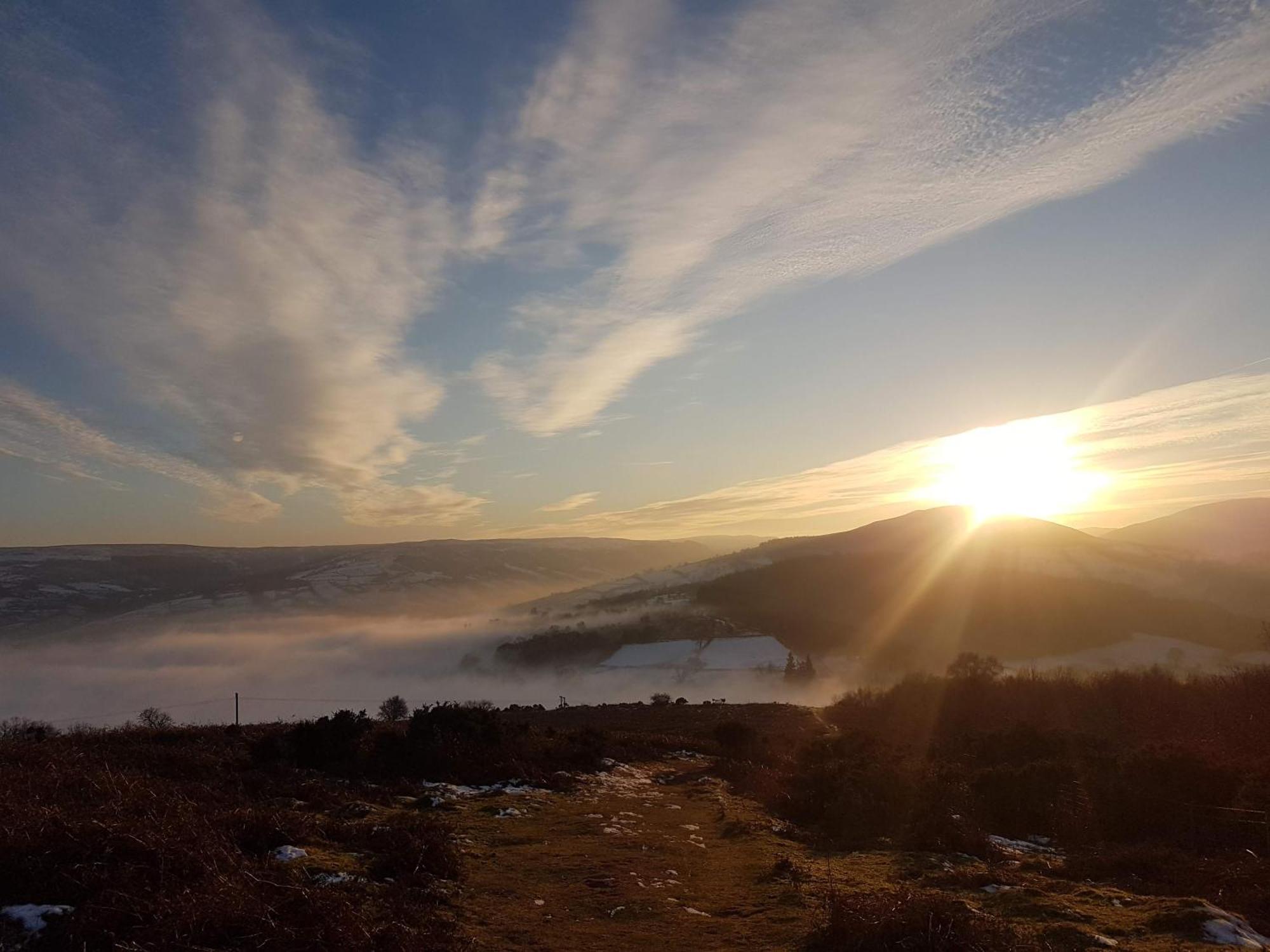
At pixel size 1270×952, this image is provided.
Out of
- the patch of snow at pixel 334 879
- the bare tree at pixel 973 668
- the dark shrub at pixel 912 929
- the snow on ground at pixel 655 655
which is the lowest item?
the snow on ground at pixel 655 655

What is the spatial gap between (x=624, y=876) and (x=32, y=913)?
7.84 m

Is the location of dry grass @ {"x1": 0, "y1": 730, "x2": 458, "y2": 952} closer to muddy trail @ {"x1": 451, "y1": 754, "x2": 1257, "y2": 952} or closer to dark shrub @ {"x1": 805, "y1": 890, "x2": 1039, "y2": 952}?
muddy trail @ {"x1": 451, "y1": 754, "x2": 1257, "y2": 952}

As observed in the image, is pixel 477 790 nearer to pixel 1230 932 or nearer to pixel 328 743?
pixel 328 743

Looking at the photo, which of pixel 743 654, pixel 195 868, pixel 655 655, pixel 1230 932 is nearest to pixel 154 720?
pixel 195 868

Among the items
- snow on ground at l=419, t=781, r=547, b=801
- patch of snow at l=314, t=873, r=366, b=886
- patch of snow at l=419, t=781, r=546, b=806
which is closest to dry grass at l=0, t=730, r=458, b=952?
patch of snow at l=314, t=873, r=366, b=886

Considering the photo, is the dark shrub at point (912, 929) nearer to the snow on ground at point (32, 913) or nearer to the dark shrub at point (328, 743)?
the snow on ground at point (32, 913)

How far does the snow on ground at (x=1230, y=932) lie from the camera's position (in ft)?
26.7

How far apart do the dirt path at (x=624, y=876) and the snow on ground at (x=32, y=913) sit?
156 inches

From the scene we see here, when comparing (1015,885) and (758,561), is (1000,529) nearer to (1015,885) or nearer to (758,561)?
(758,561)

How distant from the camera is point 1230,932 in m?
8.46

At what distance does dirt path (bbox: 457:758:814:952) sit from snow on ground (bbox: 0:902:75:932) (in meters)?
3.96

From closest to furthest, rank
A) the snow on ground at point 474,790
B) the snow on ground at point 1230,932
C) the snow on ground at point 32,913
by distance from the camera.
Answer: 1. the snow on ground at point 32,913
2. the snow on ground at point 1230,932
3. the snow on ground at point 474,790

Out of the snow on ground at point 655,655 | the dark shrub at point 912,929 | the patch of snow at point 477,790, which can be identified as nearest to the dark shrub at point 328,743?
the patch of snow at point 477,790

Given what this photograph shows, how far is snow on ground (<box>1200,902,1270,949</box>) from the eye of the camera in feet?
26.7
